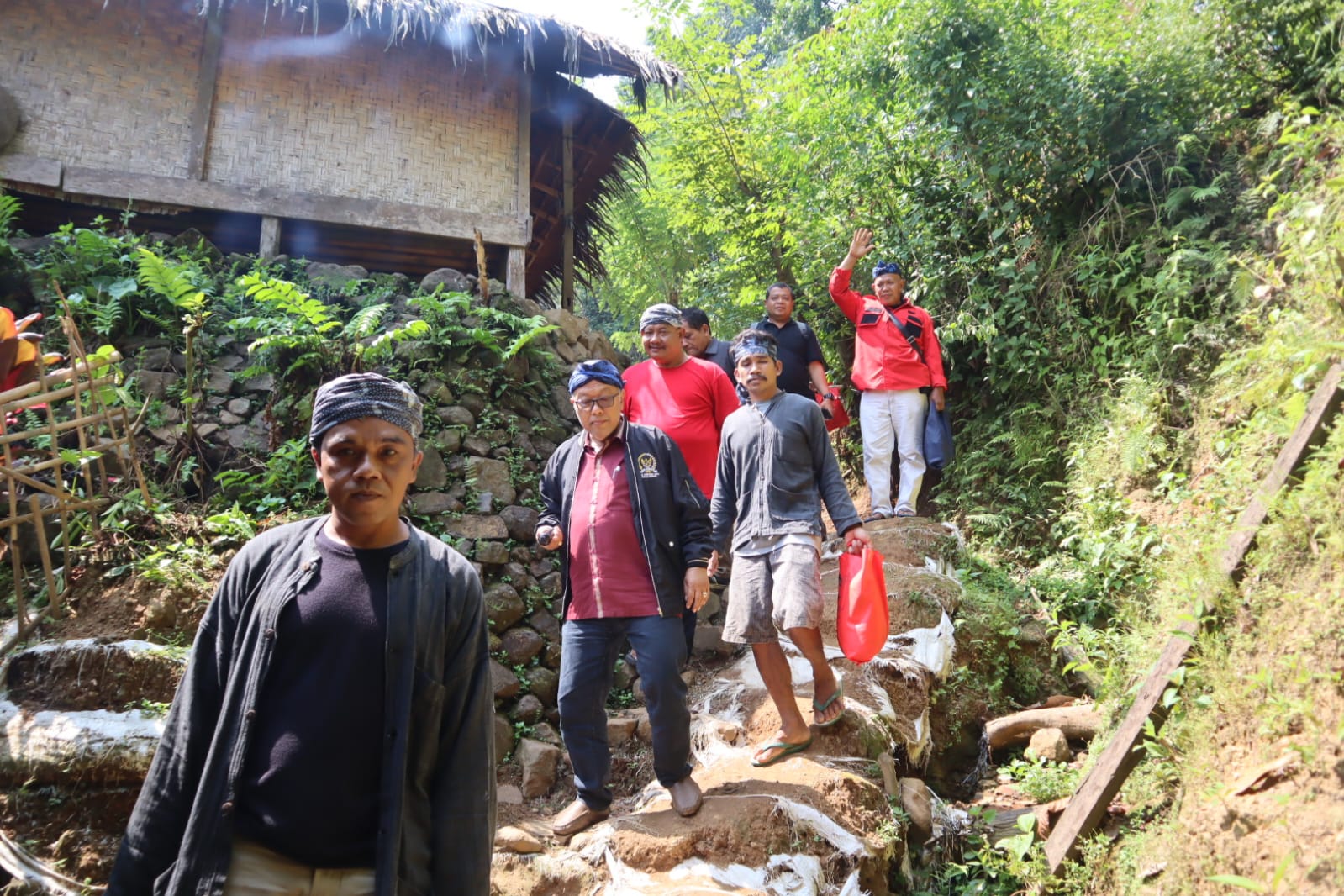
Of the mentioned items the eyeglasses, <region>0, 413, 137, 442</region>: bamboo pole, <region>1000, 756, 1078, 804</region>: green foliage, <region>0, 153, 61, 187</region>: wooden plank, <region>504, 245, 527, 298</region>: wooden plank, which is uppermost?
<region>0, 153, 61, 187</region>: wooden plank

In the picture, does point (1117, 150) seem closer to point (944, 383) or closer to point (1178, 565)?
point (944, 383)

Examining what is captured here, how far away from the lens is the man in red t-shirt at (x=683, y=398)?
193 inches

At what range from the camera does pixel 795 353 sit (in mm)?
6875

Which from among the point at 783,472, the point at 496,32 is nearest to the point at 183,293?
the point at 496,32

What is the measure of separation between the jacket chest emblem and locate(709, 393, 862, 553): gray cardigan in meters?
0.47

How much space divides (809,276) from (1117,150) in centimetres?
351

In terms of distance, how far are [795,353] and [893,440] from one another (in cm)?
119

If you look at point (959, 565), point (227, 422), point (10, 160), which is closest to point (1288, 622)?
point (959, 565)

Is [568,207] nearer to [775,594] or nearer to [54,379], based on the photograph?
[54,379]

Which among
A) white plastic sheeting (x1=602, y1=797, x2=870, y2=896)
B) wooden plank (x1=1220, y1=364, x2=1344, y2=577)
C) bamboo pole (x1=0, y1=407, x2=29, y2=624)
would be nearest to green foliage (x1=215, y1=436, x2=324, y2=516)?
bamboo pole (x1=0, y1=407, x2=29, y2=624)

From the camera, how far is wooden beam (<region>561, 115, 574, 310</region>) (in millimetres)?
10203

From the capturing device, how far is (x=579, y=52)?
8.92 m

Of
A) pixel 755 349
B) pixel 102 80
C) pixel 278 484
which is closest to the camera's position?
pixel 755 349

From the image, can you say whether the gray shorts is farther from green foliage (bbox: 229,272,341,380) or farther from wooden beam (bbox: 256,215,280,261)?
wooden beam (bbox: 256,215,280,261)
